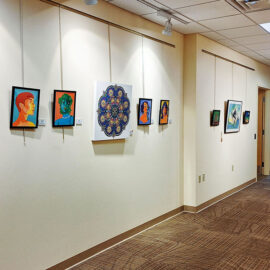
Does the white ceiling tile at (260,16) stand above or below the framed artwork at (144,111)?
above

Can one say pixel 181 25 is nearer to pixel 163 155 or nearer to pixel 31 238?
pixel 163 155

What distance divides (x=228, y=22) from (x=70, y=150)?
9.84ft

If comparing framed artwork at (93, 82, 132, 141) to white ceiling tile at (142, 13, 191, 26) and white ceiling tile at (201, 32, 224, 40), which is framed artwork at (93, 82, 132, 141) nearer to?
white ceiling tile at (142, 13, 191, 26)

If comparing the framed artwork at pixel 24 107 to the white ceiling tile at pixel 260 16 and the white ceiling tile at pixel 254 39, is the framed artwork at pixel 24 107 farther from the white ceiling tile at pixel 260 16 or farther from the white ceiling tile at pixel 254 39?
the white ceiling tile at pixel 254 39

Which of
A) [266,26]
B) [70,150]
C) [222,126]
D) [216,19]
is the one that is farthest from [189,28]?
[70,150]

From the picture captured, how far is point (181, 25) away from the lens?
5.19 meters

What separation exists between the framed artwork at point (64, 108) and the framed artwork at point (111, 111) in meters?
0.37

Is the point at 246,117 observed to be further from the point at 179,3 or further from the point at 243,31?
the point at 179,3

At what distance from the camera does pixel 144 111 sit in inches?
191

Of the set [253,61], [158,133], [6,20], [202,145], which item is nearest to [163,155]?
[158,133]

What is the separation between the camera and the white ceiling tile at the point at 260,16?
4.58 m

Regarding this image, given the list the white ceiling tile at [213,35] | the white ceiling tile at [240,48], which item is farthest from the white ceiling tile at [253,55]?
the white ceiling tile at [213,35]

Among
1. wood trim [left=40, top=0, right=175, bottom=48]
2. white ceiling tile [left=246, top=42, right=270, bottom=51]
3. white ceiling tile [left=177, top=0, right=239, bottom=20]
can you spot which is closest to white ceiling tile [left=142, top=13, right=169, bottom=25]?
wood trim [left=40, top=0, right=175, bottom=48]

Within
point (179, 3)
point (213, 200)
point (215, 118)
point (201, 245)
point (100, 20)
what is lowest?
point (201, 245)
